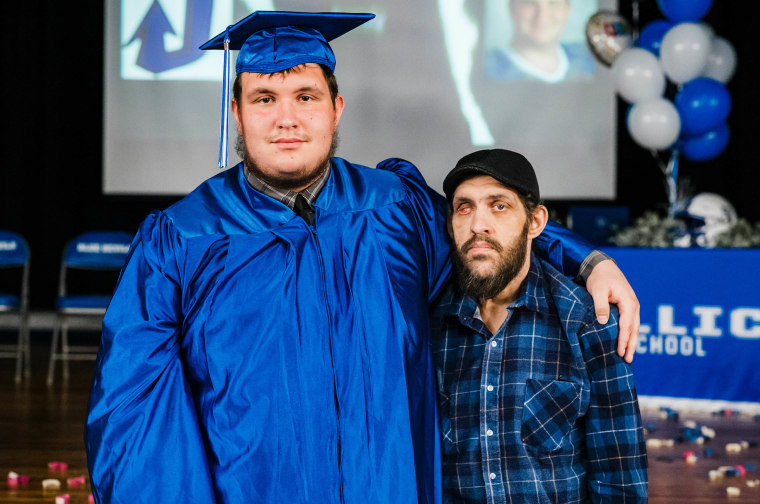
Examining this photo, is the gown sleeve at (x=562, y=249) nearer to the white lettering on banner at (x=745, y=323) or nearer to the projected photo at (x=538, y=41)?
the white lettering on banner at (x=745, y=323)

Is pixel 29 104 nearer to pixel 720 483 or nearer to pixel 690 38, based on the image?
pixel 690 38

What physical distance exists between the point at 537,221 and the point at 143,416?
89 cm

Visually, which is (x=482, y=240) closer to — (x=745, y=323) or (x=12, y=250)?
(x=745, y=323)

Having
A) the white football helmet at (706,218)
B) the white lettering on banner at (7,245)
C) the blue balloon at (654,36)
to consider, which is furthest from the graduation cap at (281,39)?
the white lettering on banner at (7,245)

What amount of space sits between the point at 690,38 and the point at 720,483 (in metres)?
3.17

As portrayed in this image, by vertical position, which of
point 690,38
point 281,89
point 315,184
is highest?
point 690,38

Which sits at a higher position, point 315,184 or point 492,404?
point 315,184

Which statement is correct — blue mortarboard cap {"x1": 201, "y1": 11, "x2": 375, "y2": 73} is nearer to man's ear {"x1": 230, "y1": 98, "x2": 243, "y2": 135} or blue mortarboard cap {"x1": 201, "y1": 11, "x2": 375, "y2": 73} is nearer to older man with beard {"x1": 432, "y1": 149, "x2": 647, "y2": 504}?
man's ear {"x1": 230, "y1": 98, "x2": 243, "y2": 135}

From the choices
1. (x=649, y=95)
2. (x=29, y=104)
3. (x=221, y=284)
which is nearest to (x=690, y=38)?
(x=649, y=95)

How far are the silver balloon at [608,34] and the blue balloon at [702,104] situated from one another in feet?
1.83

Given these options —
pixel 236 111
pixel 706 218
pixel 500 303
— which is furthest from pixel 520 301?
pixel 706 218

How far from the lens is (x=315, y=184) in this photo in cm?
154

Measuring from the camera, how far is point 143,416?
138 centimetres

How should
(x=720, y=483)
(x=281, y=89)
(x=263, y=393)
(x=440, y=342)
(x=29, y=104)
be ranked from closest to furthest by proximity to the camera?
1. (x=263, y=393)
2. (x=281, y=89)
3. (x=440, y=342)
4. (x=720, y=483)
5. (x=29, y=104)
